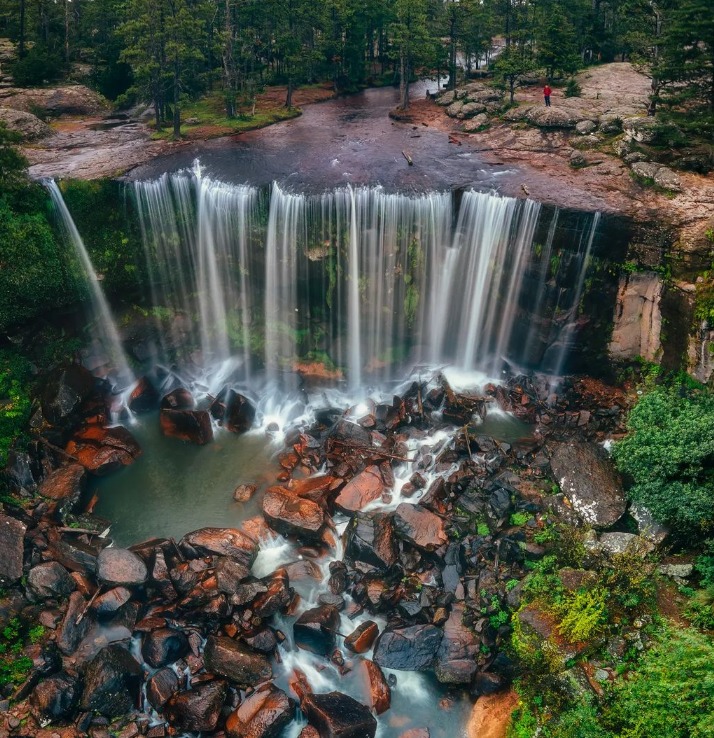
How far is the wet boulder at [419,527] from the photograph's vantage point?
1625 cm

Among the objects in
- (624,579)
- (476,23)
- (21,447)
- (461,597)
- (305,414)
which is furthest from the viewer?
(476,23)

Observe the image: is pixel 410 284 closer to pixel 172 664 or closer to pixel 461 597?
pixel 461 597

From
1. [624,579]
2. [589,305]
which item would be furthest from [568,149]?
[624,579]

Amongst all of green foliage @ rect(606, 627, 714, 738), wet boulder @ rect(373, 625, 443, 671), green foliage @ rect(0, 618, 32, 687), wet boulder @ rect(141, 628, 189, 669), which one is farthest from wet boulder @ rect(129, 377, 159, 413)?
green foliage @ rect(606, 627, 714, 738)

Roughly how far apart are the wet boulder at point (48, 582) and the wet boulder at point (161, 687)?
355 cm

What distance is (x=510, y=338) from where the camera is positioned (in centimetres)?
2297

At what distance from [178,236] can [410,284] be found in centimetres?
982

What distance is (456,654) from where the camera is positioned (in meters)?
14.0

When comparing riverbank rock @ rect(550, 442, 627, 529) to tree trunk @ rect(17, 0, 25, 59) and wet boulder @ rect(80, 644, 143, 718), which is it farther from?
tree trunk @ rect(17, 0, 25, 59)

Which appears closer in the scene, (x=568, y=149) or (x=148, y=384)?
(x=148, y=384)

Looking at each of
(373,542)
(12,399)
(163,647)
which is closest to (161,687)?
(163,647)

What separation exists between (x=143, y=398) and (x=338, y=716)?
47.8ft

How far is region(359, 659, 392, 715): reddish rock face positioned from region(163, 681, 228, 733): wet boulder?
3.41 metres

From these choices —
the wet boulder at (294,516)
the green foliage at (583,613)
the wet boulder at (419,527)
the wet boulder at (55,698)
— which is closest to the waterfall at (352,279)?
the wet boulder at (294,516)
